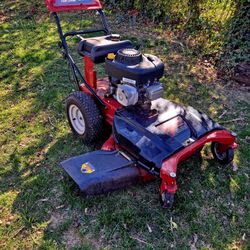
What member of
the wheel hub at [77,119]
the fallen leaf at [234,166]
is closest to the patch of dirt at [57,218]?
the wheel hub at [77,119]

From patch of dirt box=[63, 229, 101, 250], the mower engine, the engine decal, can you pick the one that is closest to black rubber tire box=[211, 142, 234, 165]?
the mower engine

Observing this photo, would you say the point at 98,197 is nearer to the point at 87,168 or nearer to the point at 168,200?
the point at 87,168

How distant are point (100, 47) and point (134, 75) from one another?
0.55 metres

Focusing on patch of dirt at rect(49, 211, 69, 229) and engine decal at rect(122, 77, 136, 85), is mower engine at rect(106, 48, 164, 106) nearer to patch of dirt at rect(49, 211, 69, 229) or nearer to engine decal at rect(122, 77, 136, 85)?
engine decal at rect(122, 77, 136, 85)

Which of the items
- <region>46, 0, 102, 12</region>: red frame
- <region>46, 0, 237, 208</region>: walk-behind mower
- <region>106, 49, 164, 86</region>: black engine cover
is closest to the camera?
<region>46, 0, 237, 208</region>: walk-behind mower

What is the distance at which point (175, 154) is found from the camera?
266 centimetres

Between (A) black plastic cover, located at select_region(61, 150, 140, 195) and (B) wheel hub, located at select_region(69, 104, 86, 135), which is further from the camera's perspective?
(B) wheel hub, located at select_region(69, 104, 86, 135)

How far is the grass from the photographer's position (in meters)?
2.60

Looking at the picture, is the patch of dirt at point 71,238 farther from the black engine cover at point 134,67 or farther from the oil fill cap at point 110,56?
the oil fill cap at point 110,56

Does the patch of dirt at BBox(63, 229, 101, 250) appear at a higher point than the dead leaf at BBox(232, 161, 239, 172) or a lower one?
higher

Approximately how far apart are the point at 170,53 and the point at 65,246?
12.7 feet

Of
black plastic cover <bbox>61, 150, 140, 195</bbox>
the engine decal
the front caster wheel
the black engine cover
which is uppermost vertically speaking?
the black engine cover

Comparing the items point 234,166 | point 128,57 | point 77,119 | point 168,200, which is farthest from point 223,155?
point 77,119

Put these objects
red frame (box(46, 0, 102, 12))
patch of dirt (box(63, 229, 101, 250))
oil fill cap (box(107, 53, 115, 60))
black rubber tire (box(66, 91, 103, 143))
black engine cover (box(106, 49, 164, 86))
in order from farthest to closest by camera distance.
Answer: red frame (box(46, 0, 102, 12)) → black rubber tire (box(66, 91, 103, 143)) → oil fill cap (box(107, 53, 115, 60)) → black engine cover (box(106, 49, 164, 86)) → patch of dirt (box(63, 229, 101, 250))
